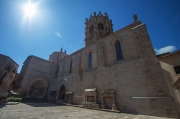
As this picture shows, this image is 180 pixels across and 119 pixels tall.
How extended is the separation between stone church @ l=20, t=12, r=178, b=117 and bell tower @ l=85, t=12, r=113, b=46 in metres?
8.76

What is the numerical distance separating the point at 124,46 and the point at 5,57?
21051 millimetres

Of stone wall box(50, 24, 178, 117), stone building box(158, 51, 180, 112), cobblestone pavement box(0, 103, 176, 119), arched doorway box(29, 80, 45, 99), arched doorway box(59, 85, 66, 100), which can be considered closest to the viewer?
cobblestone pavement box(0, 103, 176, 119)

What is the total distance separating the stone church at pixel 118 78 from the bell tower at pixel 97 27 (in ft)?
28.8

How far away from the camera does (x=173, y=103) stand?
564 cm

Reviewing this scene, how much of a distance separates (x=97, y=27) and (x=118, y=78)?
17107 mm

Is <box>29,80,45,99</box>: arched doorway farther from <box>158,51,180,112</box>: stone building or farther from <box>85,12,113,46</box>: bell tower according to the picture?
<box>158,51,180,112</box>: stone building

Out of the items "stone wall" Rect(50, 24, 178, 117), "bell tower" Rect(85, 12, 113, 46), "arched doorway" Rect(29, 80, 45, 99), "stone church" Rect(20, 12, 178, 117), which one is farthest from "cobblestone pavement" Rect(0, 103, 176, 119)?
"bell tower" Rect(85, 12, 113, 46)

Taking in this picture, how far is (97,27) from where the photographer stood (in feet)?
73.2

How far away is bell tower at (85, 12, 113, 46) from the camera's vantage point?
70.7ft

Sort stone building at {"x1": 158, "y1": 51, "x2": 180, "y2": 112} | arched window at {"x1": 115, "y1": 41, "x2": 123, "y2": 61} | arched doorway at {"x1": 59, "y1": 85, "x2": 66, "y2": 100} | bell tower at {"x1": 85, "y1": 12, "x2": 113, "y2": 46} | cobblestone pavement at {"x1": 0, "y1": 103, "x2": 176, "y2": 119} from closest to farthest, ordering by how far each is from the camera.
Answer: cobblestone pavement at {"x1": 0, "y1": 103, "x2": 176, "y2": 119} → stone building at {"x1": 158, "y1": 51, "x2": 180, "y2": 112} → arched window at {"x1": 115, "y1": 41, "x2": 123, "y2": 61} → arched doorway at {"x1": 59, "y1": 85, "x2": 66, "y2": 100} → bell tower at {"x1": 85, "y1": 12, "x2": 113, "y2": 46}

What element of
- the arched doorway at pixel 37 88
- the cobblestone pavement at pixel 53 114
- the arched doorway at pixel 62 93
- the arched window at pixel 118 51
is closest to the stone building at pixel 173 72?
the cobblestone pavement at pixel 53 114

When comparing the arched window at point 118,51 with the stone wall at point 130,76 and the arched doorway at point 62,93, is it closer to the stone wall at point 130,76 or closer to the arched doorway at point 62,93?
the stone wall at point 130,76

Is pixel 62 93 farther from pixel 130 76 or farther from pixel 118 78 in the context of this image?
pixel 130 76

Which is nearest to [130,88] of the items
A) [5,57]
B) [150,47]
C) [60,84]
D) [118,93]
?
[118,93]
